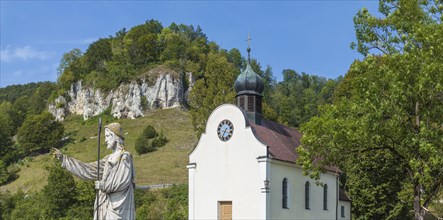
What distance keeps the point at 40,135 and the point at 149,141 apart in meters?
21.6

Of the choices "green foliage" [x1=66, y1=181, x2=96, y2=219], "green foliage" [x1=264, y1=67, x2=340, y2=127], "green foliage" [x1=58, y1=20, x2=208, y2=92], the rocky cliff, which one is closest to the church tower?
"green foliage" [x1=66, y1=181, x2=96, y2=219]

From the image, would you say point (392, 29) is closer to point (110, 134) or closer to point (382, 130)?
point (382, 130)

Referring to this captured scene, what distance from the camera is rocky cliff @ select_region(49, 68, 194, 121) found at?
334 ft

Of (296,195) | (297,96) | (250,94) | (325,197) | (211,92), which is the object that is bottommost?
(325,197)

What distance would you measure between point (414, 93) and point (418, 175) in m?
3.39

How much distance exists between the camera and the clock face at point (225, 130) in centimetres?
3597

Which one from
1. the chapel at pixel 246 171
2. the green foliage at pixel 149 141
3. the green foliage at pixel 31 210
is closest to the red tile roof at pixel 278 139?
the chapel at pixel 246 171

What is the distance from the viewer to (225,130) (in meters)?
36.2

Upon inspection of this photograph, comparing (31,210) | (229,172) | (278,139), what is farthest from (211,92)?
(229,172)

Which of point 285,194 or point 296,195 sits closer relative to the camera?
point 285,194

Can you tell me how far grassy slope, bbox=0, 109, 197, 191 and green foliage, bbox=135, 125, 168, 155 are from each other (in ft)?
2.86

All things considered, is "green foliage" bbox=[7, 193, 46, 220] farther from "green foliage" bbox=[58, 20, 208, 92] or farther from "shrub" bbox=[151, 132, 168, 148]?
"green foliage" bbox=[58, 20, 208, 92]

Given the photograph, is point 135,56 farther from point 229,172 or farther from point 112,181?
point 112,181

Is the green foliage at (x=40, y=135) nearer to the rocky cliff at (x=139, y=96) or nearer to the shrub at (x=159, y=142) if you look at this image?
the rocky cliff at (x=139, y=96)
